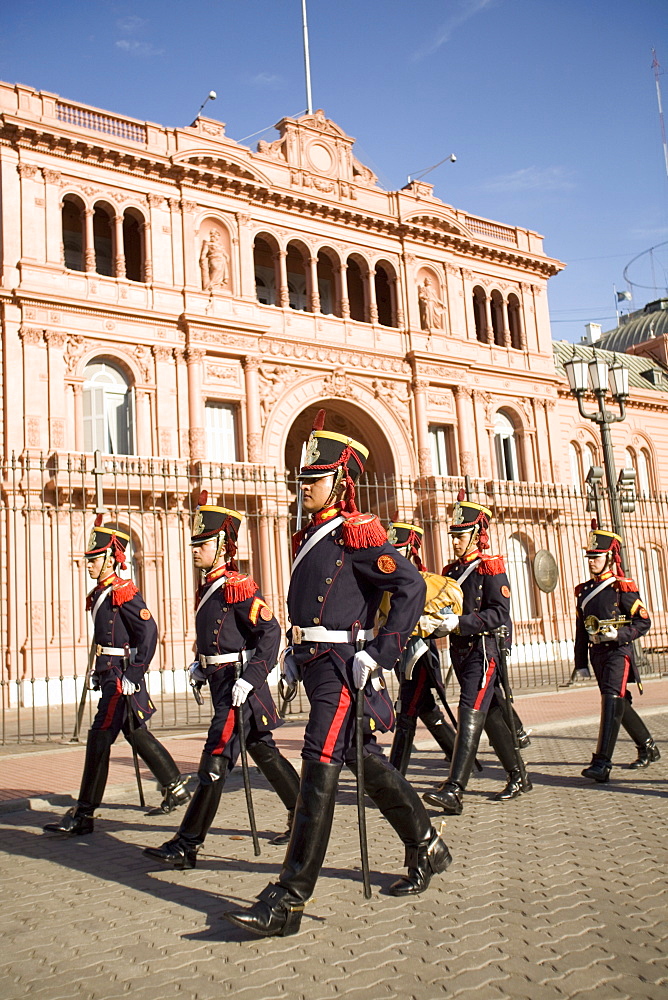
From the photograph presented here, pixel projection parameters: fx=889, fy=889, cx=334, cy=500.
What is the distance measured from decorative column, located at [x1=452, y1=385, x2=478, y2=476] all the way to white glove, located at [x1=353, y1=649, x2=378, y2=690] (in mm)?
27411

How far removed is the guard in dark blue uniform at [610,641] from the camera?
8180 millimetres

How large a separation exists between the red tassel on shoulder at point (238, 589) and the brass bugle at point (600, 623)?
3.75m

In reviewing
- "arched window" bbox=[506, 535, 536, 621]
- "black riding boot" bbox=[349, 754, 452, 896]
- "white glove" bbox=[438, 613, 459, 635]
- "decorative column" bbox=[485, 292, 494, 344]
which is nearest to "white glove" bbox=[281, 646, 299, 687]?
"black riding boot" bbox=[349, 754, 452, 896]

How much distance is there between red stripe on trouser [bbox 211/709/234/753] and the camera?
586 cm

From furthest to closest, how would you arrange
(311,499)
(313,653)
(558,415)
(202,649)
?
1. (558,415)
2. (202,649)
3. (311,499)
4. (313,653)

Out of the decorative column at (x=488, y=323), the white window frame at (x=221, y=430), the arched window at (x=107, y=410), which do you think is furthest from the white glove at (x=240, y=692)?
the decorative column at (x=488, y=323)

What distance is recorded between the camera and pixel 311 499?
206 inches

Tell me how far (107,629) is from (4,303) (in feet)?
61.8

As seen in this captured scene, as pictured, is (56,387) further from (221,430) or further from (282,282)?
(282,282)

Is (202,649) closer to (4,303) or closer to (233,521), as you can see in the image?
(233,521)

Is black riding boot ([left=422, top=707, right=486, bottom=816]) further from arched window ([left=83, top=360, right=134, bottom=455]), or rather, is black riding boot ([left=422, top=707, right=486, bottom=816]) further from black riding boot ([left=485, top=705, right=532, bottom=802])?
arched window ([left=83, top=360, right=134, bottom=455])

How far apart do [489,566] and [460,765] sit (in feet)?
5.75

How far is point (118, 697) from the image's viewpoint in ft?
23.8

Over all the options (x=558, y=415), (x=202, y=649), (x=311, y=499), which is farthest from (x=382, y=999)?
(x=558, y=415)
